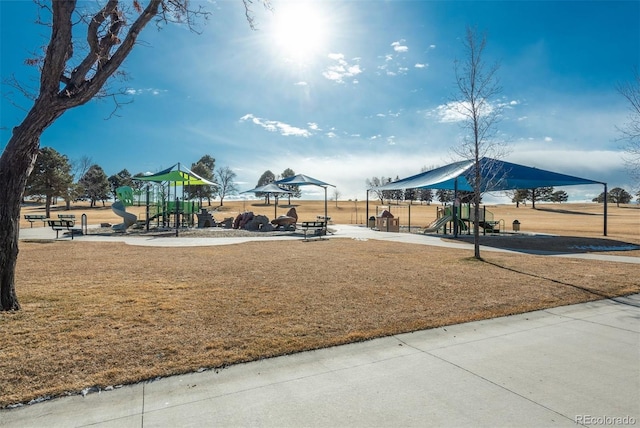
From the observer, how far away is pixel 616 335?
4.55m

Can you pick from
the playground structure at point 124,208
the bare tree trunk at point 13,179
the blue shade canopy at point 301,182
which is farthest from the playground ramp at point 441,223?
the bare tree trunk at point 13,179

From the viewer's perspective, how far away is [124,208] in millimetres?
22594

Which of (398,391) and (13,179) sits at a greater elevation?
(13,179)

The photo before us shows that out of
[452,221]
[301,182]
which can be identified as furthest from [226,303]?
[452,221]

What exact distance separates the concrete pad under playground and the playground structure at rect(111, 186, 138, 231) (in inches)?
834

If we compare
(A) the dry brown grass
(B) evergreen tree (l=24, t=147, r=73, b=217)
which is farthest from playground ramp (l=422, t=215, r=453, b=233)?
(B) evergreen tree (l=24, t=147, r=73, b=217)

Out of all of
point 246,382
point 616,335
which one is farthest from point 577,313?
point 246,382

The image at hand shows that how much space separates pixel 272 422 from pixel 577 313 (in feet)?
17.1

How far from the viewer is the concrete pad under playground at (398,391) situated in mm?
2684

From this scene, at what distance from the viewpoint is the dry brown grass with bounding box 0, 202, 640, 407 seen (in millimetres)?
3654

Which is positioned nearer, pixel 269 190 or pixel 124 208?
pixel 124 208

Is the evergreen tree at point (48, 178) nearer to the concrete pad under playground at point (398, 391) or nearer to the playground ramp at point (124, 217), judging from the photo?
the playground ramp at point (124, 217)

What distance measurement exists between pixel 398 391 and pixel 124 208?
23.5 m

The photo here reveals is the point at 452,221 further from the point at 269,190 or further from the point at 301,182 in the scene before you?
the point at 269,190
